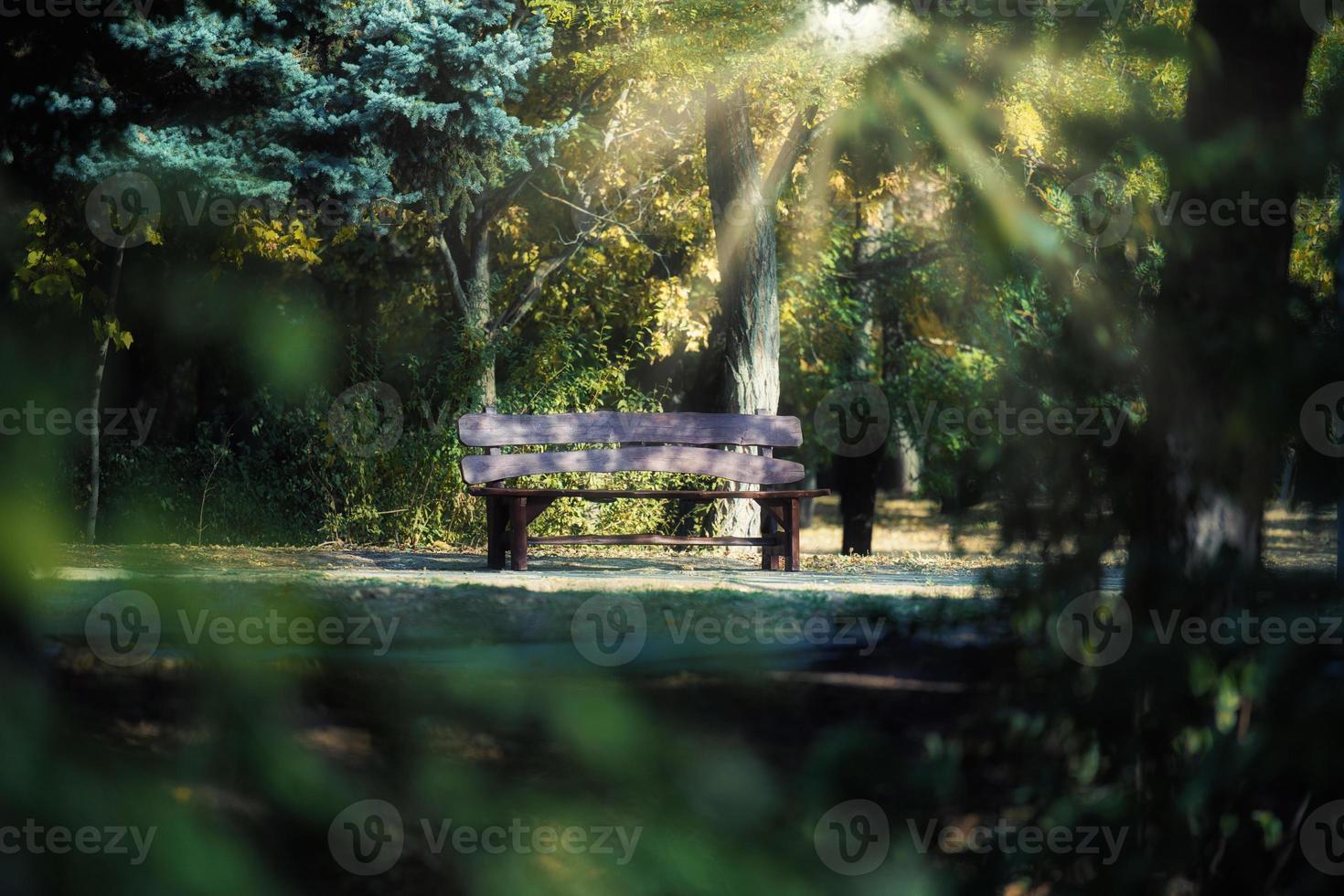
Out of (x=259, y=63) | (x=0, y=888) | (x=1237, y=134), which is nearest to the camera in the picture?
(x=0, y=888)

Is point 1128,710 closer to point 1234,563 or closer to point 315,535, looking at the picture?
point 1234,563

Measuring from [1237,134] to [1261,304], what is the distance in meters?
0.35

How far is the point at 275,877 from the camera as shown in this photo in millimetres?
2525

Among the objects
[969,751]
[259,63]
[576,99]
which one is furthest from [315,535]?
[969,751]

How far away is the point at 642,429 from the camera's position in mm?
10078
